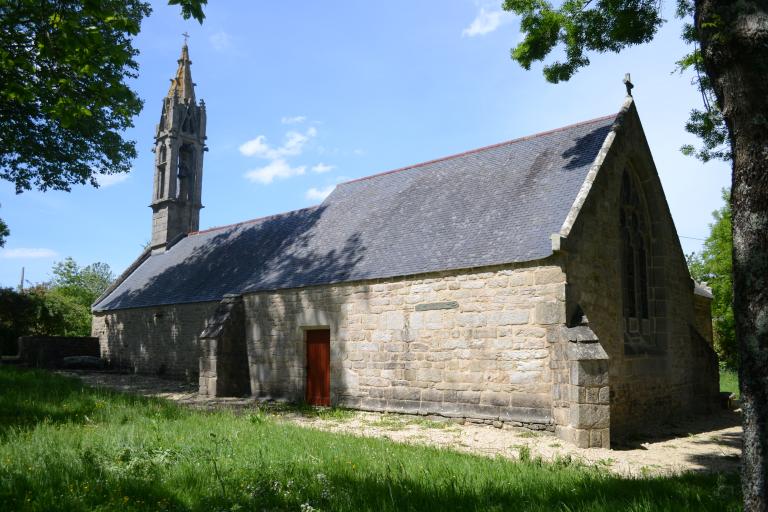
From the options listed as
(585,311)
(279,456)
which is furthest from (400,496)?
(585,311)

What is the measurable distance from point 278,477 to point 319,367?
869cm

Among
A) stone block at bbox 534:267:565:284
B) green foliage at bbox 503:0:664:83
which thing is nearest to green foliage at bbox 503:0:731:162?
green foliage at bbox 503:0:664:83

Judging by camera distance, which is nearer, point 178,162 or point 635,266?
point 635,266

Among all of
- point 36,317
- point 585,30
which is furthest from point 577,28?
point 36,317

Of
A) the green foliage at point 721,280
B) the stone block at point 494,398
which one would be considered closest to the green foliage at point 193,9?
the stone block at point 494,398

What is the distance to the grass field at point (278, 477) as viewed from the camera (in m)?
4.73

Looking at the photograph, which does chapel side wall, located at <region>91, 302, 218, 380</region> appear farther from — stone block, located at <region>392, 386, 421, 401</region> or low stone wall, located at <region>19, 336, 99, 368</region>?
stone block, located at <region>392, 386, 421, 401</region>

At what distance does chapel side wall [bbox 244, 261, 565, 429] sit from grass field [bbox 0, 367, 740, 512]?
3304 millimetres

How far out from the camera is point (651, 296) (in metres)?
13.5

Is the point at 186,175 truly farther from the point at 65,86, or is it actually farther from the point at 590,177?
the point at 590,177

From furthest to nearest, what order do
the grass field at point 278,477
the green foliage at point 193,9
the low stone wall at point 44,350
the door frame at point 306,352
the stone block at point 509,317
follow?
the low stone wall at point 44,350, the door frame at point 306,352, the stone block at point 509,317, the green foliage at point 193,9, the grass field at point 278,477

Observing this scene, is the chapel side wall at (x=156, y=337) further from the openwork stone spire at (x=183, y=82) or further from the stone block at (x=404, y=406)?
the openwork stone spire at (x=183, y=82)

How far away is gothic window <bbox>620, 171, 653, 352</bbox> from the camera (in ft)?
41.2

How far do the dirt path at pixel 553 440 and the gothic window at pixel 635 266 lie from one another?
2093 millimetres
